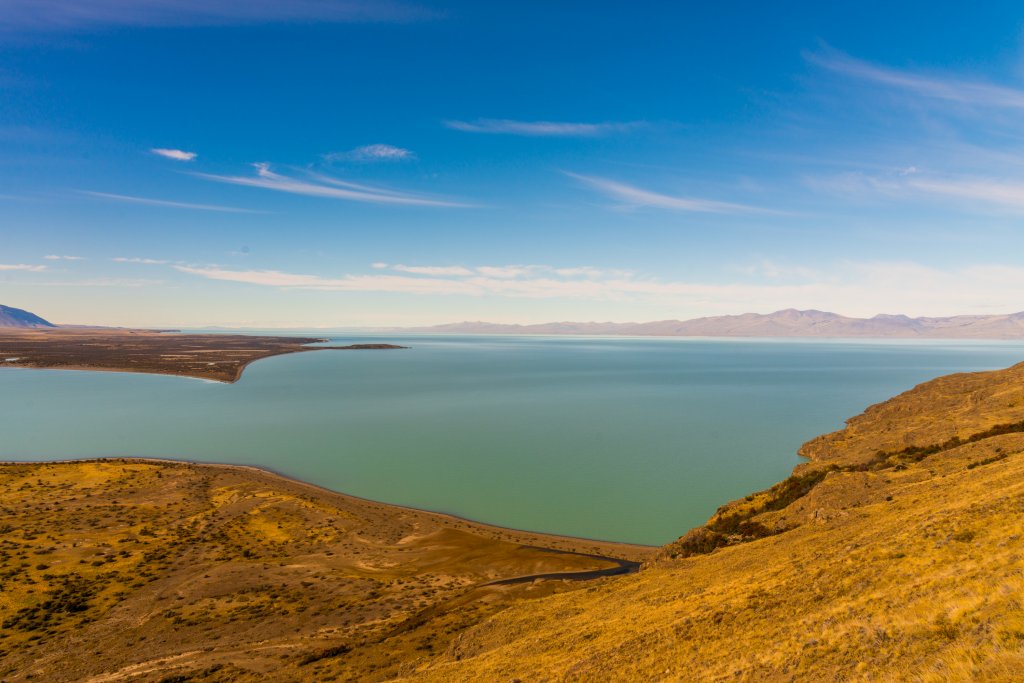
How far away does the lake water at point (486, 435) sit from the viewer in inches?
1908

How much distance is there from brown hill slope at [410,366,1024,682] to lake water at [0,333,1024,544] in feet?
50.4

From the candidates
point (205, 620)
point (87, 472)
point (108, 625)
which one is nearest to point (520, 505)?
point (205, 620)

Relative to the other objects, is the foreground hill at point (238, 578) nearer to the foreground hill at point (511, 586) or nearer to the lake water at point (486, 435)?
the foreground hill at point (511, 586)

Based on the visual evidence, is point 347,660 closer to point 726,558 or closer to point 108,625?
point 108,625

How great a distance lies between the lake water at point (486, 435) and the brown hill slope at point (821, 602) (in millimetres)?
15353

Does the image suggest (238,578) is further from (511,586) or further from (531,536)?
(531,536)

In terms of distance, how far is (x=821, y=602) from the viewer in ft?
50.8

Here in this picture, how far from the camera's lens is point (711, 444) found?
68.6 metres

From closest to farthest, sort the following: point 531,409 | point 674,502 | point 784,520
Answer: point 784,520 → point 674,502 → point 531,409

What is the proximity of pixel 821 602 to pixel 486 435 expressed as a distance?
204 feet

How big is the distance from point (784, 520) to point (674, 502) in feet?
58.2

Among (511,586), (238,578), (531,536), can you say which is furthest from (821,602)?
(238,578)

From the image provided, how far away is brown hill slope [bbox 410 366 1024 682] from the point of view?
11.1 metres

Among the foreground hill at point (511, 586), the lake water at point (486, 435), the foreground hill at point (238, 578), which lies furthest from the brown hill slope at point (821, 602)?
the lake water at point (486, 435)
